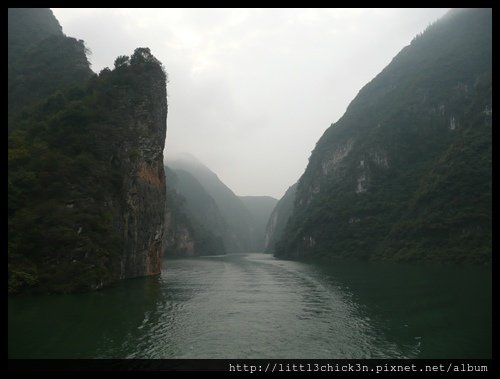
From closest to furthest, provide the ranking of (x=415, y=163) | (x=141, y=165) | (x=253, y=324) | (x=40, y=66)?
(x=253, y=324)
(x=141, y=165)
(x=40, y=66)
(x=415, y=163)

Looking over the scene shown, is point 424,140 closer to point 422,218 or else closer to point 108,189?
point 422,218

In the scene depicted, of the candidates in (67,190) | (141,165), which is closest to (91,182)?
(67,190)

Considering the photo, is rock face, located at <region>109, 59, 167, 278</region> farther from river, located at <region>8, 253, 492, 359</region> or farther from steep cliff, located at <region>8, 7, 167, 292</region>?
river, located at <region>8, 253, 492, 359</region>

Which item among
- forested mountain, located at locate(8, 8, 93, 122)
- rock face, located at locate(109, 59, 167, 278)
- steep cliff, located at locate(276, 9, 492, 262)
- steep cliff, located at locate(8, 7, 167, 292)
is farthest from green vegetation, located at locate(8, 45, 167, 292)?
steep cliff, located at locate(276, 9, 492, 262)

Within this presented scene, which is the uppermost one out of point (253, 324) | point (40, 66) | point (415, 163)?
point (40, 66)

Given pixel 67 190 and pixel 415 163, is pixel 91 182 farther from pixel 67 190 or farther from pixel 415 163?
pixel 415 163

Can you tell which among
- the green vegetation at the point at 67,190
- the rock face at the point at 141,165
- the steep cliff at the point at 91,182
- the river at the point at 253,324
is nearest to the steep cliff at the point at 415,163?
the river at the point at 253,324
